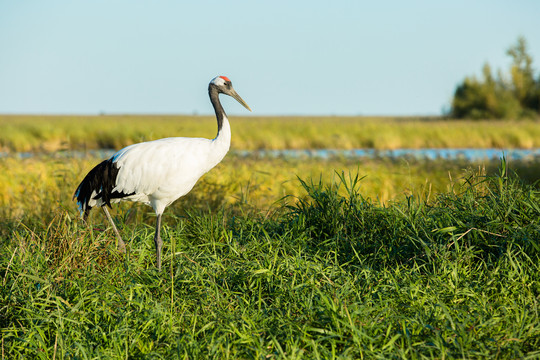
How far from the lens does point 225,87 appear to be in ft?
18.9

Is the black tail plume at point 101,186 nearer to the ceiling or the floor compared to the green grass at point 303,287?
nearer to the ceiling

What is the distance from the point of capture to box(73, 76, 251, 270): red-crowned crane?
5148 mm

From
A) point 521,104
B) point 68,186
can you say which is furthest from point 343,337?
point 521,104

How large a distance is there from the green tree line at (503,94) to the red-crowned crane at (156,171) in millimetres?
38906

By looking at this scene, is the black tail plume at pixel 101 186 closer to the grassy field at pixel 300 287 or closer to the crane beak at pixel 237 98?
the grassy field at pixel 300 287

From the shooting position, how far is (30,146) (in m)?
22.0

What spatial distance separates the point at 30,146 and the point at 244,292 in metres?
20.5

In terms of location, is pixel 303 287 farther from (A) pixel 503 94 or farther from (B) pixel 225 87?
(A) pixel 503 94

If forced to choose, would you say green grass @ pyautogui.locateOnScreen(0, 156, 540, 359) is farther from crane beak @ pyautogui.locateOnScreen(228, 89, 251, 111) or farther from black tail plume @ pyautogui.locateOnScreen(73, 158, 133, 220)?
crane beak @ pyautogui.locateOnScreen(228, 89, 251, 111)

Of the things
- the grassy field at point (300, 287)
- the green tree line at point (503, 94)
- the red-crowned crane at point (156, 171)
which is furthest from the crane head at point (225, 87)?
the green tree line at point (503, 94)

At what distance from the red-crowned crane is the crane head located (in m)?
0.32

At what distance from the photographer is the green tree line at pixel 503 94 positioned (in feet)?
132

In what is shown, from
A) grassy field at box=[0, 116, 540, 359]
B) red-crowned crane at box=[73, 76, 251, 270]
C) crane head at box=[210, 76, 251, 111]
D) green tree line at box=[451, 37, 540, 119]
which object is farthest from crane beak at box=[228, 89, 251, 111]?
green tree line at box=[451, 37, 540, 119]

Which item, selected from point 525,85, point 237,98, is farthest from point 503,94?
point 237,98
